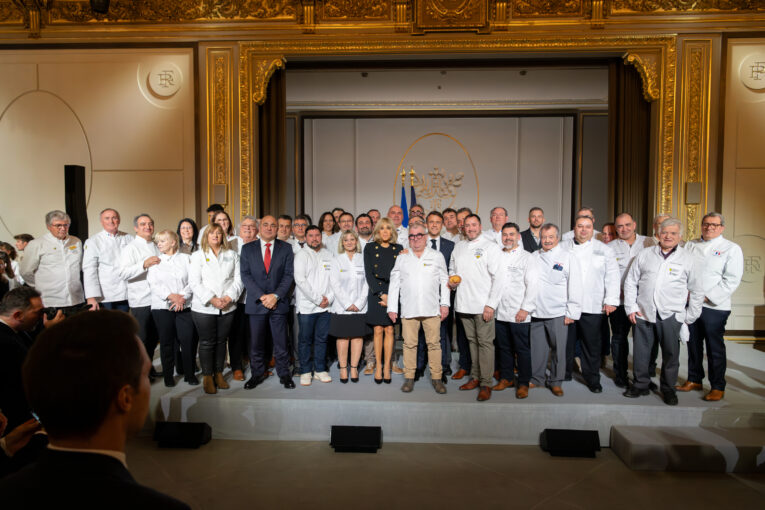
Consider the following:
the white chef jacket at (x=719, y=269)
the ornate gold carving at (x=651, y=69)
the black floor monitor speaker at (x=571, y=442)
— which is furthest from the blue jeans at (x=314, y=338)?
the ornate gold carving at (x=651, y=69)

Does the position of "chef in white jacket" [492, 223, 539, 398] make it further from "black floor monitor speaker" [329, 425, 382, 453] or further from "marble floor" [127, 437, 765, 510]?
"black floor monitor speaker" [329, 425, 382, 453]

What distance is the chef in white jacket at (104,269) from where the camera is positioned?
4098mm

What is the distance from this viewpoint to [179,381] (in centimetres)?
406

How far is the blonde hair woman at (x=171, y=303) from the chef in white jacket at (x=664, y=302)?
341 centimetres

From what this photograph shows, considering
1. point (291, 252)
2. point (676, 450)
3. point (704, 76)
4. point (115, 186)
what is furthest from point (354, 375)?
point (704, 76)

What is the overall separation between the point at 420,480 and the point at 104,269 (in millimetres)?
3093

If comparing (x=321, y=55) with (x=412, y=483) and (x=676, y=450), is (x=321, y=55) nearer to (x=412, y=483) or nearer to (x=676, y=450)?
(x=412, y=483)

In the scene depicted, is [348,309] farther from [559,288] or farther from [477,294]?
[559,288]

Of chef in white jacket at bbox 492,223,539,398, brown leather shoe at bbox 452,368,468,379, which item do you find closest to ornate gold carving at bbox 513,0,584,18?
chef in white jacket at bbox 492,223,539,398

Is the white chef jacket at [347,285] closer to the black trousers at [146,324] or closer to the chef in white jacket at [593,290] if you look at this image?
the black trousers at [146,324]

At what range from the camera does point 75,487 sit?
698 mm

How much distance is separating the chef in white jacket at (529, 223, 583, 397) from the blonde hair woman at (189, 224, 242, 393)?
240 cm

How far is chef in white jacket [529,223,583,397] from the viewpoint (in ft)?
12.5

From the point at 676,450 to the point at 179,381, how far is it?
3638 millimetres
